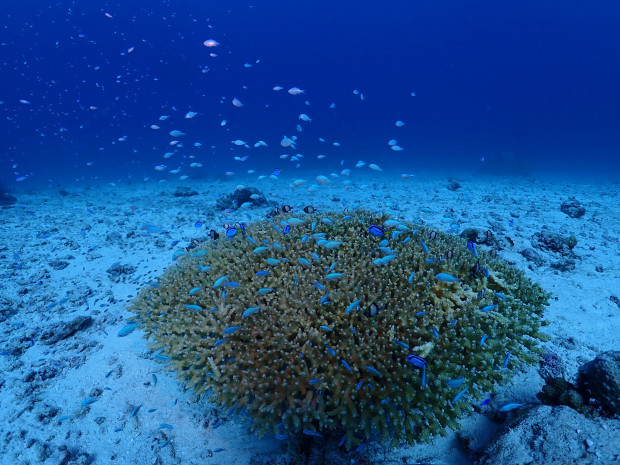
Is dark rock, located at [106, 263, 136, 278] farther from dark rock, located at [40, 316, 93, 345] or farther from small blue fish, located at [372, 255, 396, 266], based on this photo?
small blue fish, located at [372, 255, 396, 266]

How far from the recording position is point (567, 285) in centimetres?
665

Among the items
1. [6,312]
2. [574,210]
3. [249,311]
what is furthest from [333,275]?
[574,210]

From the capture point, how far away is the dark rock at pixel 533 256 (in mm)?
7598

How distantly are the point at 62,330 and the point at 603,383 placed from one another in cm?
893

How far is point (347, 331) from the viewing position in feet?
11.9

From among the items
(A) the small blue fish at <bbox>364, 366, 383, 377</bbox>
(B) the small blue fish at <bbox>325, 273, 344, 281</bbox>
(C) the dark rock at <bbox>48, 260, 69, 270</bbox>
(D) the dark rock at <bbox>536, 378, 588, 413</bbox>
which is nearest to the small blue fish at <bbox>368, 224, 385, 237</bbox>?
(B) the small blue fish at <bbox>325, 273, 344, 281</bbox>

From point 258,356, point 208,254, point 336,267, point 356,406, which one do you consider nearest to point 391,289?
point 336,267

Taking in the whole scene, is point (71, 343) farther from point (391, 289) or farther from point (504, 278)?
point (504, 278)

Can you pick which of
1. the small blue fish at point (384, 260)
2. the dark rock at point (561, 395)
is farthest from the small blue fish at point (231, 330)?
the dark rock at point (561, 395)

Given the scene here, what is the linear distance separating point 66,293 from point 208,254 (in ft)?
16.1

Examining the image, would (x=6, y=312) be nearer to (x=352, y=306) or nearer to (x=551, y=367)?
(x=352, y=306)

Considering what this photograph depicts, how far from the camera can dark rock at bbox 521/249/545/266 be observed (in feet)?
24.9

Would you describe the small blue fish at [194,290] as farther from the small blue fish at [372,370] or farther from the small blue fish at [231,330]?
the small blue fish at [372,370]

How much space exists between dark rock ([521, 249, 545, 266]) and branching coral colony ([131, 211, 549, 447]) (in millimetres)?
3385
